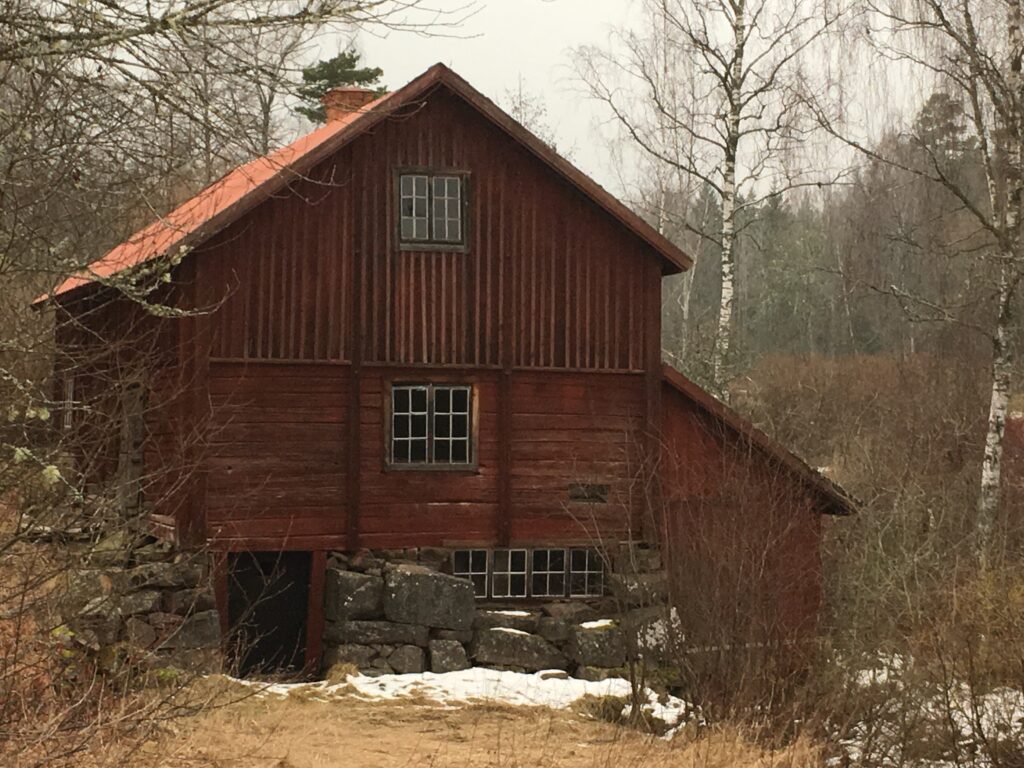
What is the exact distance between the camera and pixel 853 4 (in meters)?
23.4

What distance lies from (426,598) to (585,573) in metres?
2.50

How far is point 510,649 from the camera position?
17.0 metres

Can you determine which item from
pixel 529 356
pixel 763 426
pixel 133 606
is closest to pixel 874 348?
pixel 763 426

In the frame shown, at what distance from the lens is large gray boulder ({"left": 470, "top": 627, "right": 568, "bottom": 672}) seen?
16.9 metres

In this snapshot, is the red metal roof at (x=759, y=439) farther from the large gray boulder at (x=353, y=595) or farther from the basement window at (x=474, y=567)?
the large gray boulder at (x=353, y=595)

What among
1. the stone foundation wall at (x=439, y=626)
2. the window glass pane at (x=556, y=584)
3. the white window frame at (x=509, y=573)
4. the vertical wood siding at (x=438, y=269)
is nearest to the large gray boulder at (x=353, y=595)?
the stone foundation wall at (x=439, y=626)

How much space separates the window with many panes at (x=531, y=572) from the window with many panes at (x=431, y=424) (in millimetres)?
1320

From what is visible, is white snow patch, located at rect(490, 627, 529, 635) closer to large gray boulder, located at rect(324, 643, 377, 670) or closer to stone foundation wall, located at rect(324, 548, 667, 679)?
stone foundation wall, located at rect(324, 548, 667, 679)

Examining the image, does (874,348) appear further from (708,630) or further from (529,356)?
(708,630)

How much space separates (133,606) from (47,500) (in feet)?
23.4

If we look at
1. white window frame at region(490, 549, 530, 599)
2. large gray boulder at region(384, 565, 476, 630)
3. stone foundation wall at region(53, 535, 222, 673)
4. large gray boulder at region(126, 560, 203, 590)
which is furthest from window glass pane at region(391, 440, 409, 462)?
large gray boulder at region(126, 560, 203, 590)

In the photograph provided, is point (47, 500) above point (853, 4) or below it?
below

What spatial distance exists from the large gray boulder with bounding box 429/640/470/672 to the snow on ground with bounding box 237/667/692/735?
→ 98 mm

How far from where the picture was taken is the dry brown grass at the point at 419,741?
35.5 ft
